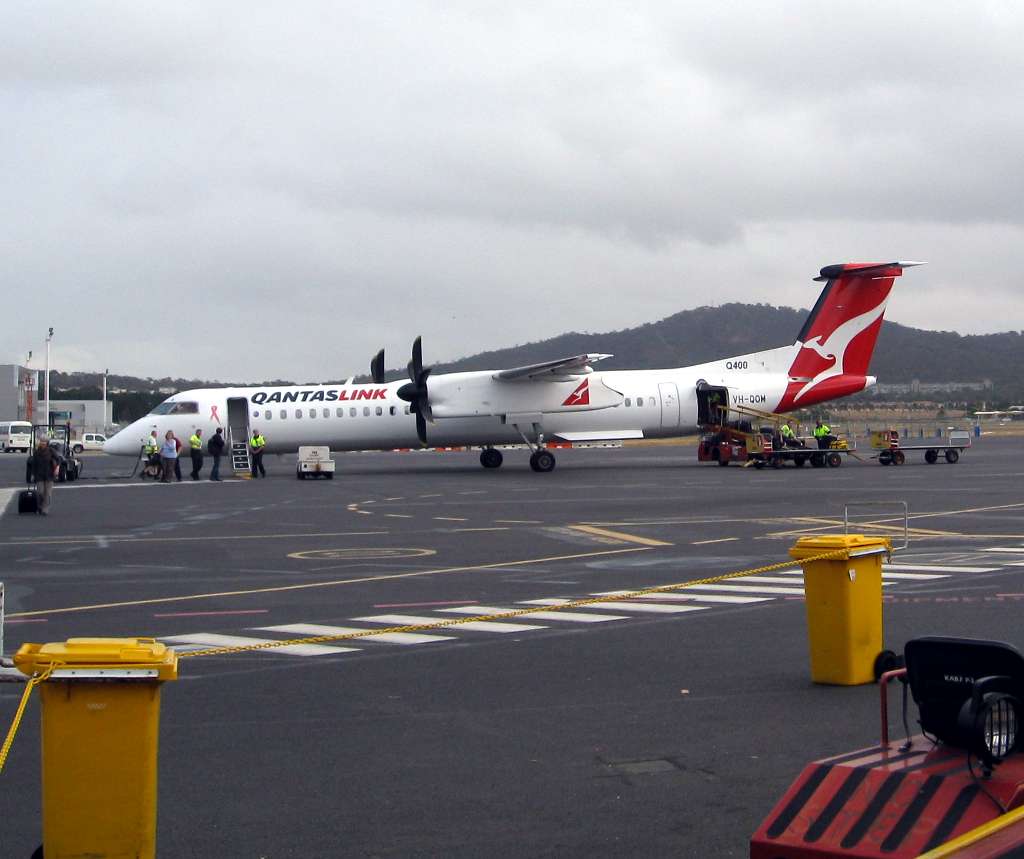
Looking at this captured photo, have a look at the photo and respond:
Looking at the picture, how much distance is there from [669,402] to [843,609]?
35.9m

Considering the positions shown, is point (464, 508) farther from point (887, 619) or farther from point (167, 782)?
point (167, 782)

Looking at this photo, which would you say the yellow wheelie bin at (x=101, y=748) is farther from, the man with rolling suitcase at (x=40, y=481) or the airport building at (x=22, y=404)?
the airport building at (x=22, y=404)

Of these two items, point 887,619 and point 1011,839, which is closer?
point 1011,839

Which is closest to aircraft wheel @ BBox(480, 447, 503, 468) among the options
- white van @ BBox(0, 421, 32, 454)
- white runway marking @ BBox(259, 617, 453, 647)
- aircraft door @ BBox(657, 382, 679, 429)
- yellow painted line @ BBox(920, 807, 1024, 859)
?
aircraft door @ BBox(657, 382, 679, 429)

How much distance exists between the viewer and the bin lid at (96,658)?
5207 mm

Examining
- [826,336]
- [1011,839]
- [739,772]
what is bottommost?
[739,772]

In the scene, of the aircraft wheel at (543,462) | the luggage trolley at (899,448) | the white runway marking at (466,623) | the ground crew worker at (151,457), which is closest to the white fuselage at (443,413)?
the ground crew worker at (151,457)

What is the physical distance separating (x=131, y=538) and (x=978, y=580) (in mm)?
15215

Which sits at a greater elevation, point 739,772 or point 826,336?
point 826,336

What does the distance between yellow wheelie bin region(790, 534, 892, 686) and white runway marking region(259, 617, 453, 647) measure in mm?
3682

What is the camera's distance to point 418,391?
43.4 m

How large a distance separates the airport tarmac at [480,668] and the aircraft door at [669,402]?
19.3 meters

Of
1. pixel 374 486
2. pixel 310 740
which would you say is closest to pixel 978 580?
pixel 310 740

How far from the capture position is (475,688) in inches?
377
